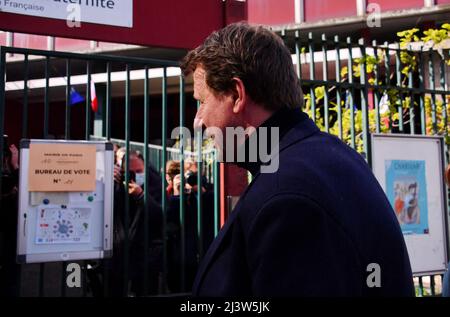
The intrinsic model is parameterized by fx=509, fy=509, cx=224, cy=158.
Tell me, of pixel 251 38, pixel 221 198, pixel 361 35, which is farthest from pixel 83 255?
pixel 361 35

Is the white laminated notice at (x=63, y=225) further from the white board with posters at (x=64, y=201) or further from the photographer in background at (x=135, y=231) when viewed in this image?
the photographer in background at (x=135, y=231)

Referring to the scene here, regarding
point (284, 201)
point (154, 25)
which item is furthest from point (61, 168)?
point (284, 201)

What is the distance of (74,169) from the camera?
329cm

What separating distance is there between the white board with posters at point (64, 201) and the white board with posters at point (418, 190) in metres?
2.30

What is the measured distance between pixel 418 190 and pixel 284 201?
385 centimetres

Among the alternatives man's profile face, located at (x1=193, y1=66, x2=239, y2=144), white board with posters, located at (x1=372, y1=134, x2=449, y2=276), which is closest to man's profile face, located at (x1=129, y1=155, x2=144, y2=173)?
white board with posters, located at (x1=372, y1=134, x2=449, y2=276)

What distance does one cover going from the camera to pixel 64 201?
3.29 m

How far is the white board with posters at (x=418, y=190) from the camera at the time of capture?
4.39 metres

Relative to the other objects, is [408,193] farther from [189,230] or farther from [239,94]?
[239,94]

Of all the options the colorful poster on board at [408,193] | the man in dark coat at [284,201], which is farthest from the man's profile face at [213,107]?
the colorful poster on board at [408,193]

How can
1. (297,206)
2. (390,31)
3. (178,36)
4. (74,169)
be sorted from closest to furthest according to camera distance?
(297,206)
(74,169)
(178,36)
(390,31)
